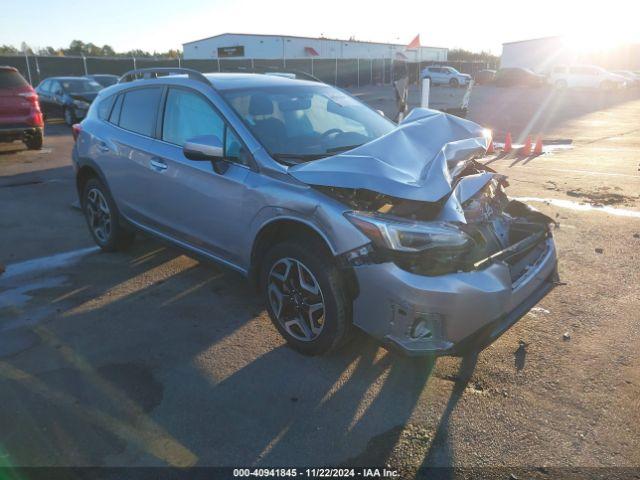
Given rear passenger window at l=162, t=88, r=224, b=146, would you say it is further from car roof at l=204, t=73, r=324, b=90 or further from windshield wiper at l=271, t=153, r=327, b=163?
windshield wiper at l=271, t=153, r=327, b=163

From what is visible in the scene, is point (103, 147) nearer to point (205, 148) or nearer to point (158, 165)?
point (158, 165)

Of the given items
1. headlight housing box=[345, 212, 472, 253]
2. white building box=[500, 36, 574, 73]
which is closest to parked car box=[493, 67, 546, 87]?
white building box=[500, 36, 574, 73]

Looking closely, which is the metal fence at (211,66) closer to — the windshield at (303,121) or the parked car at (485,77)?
the windshield at (303,121)

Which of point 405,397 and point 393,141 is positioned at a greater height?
point 393,141

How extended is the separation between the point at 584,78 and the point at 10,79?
3675cm

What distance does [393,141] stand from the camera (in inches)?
144

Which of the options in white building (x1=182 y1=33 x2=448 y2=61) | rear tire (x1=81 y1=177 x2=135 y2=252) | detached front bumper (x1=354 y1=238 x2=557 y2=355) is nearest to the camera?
detached front bumper (x1=354 y1=238 x2=557 y2=355)

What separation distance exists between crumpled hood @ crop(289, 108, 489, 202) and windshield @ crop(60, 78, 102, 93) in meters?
16.1

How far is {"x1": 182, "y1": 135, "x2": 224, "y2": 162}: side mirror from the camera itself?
360 cm

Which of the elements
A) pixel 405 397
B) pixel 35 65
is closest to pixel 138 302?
pixel 405 397

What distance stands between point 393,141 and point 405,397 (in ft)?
5.67

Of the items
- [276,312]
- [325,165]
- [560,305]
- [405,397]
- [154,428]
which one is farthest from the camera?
[560,305]

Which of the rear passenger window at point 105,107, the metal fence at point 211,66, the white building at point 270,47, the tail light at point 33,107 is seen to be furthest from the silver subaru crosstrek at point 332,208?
the white building at point 270,47

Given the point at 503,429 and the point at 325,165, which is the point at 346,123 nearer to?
the point at 325,165
